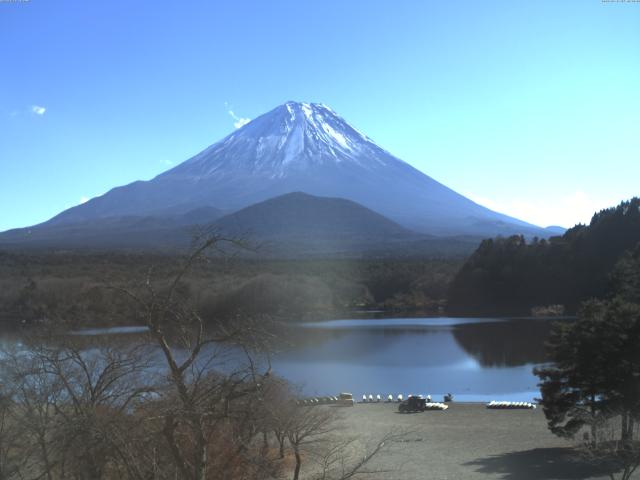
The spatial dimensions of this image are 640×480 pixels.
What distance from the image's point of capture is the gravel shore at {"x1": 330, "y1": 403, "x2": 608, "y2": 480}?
9312 millimetres

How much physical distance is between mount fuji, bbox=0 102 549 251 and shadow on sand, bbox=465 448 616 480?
7739cm

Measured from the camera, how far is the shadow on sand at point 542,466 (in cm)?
877

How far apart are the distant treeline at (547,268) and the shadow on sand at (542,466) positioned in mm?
29791

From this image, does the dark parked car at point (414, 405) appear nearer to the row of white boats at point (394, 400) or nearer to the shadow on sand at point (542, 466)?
the row of white boats at point (394, 400)

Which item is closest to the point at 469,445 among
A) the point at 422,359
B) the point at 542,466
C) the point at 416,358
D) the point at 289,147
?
the point at 542,466

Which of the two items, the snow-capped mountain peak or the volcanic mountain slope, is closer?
the volcanic mountain slope

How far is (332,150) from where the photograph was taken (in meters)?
106

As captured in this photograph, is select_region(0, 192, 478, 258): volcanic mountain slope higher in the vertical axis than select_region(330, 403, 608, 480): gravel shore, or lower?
higher

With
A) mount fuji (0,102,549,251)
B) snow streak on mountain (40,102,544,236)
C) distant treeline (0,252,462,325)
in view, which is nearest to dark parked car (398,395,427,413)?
distant treeline (0,252,462,325)

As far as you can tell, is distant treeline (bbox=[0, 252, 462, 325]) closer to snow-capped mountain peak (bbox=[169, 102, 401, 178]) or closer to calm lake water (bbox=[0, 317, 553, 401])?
calm lake water (bbox=[0, 317, 553, 401])

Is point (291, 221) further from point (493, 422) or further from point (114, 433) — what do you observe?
point (114, 433)

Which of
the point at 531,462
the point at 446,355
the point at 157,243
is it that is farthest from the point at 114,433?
the point at 157,243

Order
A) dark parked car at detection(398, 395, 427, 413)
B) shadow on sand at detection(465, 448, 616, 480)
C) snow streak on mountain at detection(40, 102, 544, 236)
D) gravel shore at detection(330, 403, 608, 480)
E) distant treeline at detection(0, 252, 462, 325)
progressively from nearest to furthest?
shadow on sand at detection(465, 448, 616, 480), gravel shore at detection(330, 403, 608, 480), dark parked car at detection(398, 395, 427, 413), distant treeline at detection(0, 252, 462, 325), snow streak on mountain at detection(40, 102, 544, 236)

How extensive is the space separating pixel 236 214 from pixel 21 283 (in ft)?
143
